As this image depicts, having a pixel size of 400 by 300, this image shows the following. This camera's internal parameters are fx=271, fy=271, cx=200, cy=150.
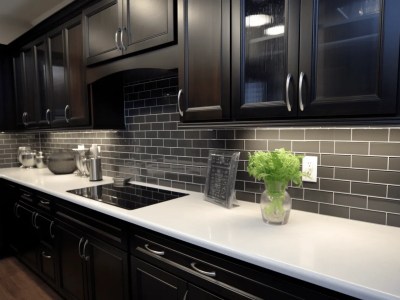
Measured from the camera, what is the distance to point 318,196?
52.6 inches

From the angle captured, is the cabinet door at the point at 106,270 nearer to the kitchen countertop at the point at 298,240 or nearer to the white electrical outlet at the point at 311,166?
the kitchen countertop at the point at 298,240

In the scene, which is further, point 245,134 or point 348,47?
point 245,134

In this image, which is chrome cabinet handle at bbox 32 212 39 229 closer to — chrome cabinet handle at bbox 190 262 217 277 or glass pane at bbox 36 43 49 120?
glass pane at bbox 36 43 49 120

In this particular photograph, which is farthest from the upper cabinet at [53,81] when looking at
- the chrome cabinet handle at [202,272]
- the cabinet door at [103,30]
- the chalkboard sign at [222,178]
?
the chrome cabinet handle at [202,272]

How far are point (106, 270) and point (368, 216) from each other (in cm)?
140

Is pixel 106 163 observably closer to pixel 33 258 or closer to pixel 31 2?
pixel 33 258

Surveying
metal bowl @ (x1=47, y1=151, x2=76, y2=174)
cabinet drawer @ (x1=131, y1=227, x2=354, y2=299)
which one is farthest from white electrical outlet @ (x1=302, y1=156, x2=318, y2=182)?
metal bowl @ (x1=47, y1=151, x2=76, y2=174)

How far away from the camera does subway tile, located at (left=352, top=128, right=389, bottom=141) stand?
1.14 m

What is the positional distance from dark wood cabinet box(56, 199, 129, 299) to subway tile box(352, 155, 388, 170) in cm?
122

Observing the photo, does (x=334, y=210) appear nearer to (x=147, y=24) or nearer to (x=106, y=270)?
(x=106, y=270)

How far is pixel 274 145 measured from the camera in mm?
1471

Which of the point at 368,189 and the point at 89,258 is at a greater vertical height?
the point at 368,189

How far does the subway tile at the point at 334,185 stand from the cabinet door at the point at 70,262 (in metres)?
1.47

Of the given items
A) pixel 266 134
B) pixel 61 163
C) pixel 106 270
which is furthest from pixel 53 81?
pixel 266 134
